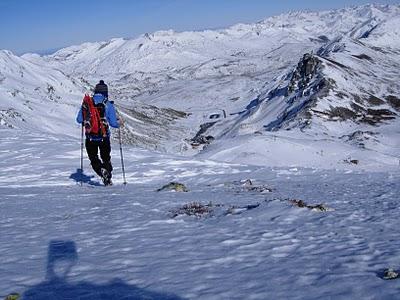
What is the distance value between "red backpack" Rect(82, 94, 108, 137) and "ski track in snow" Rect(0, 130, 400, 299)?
188cm

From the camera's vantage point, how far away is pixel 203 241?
8.49m

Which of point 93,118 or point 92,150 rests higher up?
point 93,118

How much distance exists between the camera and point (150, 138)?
82312 mm

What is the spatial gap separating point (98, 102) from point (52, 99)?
59794 millimetres

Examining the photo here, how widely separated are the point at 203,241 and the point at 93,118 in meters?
7.53

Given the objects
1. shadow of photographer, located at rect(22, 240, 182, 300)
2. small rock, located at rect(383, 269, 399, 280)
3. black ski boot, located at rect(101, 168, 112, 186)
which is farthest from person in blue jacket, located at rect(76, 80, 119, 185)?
small rock, located at rect(383, 269, 399, 280)

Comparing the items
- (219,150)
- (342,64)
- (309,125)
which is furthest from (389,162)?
(342,64)

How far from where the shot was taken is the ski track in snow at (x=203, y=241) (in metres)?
6.18

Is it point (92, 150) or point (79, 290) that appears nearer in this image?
point (79, 290)

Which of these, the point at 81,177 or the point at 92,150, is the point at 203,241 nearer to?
the point at 92,150

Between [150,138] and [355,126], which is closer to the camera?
[355,126]

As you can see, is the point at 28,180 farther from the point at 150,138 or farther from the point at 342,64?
the point at 342,64

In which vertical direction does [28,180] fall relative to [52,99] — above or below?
below

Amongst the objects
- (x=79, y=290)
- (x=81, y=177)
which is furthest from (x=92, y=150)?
(x=79, y=290)
